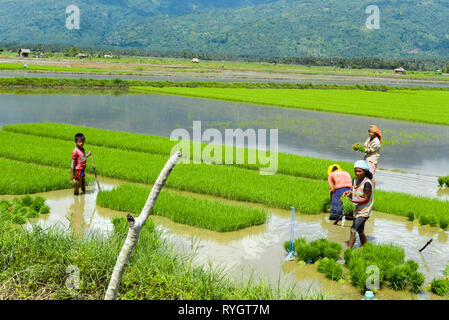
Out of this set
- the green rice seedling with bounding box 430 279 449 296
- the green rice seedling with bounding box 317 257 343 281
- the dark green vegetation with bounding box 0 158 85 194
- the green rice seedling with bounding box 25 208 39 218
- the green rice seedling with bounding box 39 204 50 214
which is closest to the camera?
the green rice seedling with bounding box 430 279 449 296

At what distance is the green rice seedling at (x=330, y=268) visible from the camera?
6.34m

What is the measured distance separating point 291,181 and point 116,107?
21386 mm

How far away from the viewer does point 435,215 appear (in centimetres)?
953

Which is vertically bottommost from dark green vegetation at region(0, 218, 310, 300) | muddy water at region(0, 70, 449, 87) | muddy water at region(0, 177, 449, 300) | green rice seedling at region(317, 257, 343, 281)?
muddy water at region(0, 177, 449, 300)

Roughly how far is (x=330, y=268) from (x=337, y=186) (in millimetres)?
2753

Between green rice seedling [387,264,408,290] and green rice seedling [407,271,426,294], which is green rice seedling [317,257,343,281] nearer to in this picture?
green rice seedling [387,264,408,290]

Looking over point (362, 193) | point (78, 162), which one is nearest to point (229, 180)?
point (78, 162)

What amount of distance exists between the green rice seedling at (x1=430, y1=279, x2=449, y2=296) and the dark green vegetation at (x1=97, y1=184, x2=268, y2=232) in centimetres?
357

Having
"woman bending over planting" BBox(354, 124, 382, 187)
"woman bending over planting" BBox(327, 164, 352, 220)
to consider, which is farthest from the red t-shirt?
"woman bending over planting" BBox(354, 124, 382, 187)

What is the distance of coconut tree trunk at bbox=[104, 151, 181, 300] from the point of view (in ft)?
9.94

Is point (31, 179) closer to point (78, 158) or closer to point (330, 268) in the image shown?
point (78, 158)
